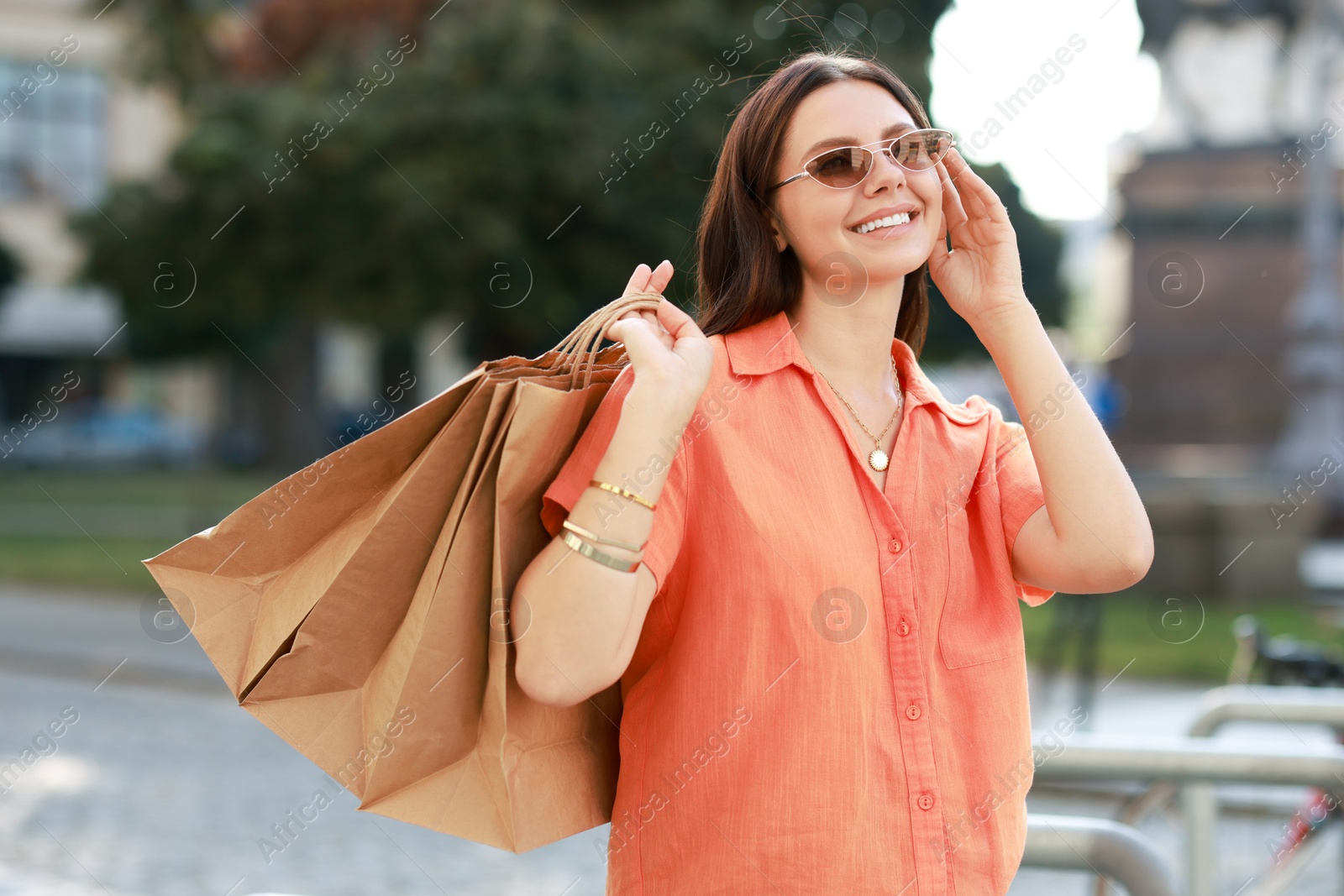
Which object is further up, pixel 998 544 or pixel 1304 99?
pixel 1304 99

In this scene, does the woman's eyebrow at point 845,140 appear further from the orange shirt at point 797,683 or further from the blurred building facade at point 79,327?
the blurred building facade at point 79,327

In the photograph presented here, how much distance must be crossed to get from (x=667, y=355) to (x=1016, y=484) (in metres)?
0.59

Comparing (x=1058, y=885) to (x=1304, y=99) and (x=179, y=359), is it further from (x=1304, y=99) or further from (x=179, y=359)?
(x=179, y=359)

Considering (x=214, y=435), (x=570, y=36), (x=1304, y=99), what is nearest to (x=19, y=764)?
(x=570, y=36)

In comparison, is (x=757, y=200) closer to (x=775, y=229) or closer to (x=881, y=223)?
(x=775, y=229)

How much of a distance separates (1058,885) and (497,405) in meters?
4.36

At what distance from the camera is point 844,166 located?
1747mm

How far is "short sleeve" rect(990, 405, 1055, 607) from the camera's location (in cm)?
182

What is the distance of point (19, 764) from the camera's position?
266 inches

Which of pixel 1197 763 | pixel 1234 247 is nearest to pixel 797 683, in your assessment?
pixel 1197 763

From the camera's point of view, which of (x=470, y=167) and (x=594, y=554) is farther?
(x=470, y=167)

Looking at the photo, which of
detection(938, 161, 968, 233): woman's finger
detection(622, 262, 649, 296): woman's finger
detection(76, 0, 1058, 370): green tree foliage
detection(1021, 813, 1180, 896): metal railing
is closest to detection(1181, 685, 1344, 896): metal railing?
detection(1021, 813, 1180, 896): metal railing

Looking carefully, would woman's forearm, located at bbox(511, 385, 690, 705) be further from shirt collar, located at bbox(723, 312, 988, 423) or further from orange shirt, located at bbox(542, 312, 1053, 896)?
shirt collar, located at bbox(723, 312, 988, 423)

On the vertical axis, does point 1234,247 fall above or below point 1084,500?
above
